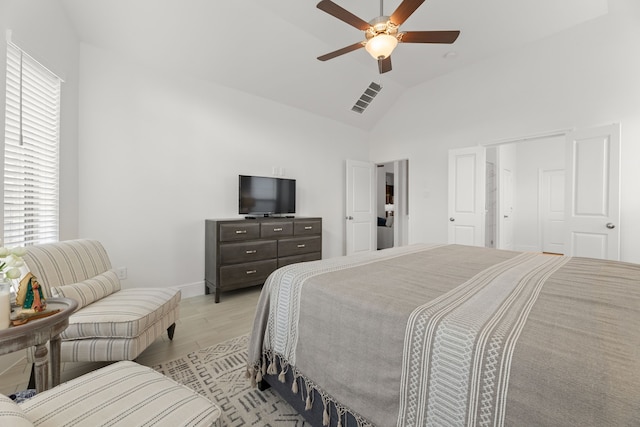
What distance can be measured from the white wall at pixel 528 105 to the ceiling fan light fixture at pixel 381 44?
279 cm

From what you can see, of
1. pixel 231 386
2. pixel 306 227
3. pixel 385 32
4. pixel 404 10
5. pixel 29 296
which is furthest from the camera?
pixel 306 227

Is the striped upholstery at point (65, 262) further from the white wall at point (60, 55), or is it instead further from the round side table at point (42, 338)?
the white wall at point (60, 55)

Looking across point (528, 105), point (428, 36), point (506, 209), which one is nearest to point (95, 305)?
point (428, 36)

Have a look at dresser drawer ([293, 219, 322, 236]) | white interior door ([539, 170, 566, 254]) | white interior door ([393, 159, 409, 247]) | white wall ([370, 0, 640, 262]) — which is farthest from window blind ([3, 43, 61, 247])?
white interior door ([539, 170, 566, 254])

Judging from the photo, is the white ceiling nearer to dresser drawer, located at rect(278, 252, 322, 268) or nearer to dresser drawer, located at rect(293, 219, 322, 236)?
dresser drawer, located at rect(293, 219, 322, 236)

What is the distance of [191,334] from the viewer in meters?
2.37

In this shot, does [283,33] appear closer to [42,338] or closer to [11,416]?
[42,338]

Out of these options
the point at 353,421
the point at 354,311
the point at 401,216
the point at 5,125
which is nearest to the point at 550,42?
the point at 401,216

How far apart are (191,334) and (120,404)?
1668mm

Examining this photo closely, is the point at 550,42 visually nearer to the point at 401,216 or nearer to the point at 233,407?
the point at 401,216

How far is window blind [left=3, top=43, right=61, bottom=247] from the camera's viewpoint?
1842 millimetres

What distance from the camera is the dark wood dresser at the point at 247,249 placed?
3.21 metres

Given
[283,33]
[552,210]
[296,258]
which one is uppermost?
[283,33]

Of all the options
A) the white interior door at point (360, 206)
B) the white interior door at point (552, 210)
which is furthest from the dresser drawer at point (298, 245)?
the white interior door at point (552, 210)
